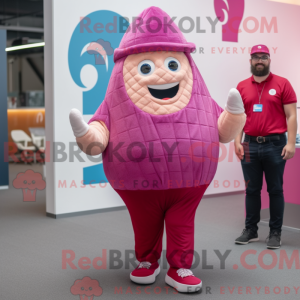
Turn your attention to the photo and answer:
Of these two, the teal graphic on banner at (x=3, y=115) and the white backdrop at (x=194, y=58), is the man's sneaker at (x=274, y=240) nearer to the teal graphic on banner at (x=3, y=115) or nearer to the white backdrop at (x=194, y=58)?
the white backdrop at (x=194, y=58)

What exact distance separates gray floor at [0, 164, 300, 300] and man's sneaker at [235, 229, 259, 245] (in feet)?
0.17

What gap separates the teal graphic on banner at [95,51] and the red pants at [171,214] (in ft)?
7.75

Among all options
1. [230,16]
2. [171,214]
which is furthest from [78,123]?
[230,16]

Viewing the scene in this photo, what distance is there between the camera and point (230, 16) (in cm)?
595

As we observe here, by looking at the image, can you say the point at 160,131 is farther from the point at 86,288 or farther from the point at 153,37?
the point at 86,288

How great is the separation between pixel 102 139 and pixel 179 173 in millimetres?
464

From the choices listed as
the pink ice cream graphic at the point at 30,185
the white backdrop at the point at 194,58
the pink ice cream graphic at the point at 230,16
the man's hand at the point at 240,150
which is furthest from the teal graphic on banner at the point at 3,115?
the man's hand at the point at 240,150

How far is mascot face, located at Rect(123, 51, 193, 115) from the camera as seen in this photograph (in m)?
2.42

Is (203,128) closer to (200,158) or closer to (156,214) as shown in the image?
(200,158)

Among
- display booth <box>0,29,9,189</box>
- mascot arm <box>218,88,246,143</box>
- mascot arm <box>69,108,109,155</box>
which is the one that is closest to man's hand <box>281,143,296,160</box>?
mascot arm <box>218,88,246,143</box>

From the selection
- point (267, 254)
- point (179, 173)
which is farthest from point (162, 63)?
point (267, 254)

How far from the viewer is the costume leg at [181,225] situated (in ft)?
8.34

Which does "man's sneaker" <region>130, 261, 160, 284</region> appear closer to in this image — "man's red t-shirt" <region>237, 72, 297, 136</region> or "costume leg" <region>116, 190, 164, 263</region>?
"costume leg" <region>116, 190, 164, 263</region>

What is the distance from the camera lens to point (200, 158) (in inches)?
96.9
